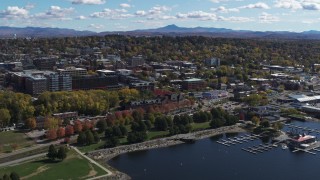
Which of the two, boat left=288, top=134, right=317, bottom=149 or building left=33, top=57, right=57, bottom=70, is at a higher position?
building left=33, top=57, right=57, bottom=70

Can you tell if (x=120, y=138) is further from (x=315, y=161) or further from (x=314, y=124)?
(x=314, y=124)

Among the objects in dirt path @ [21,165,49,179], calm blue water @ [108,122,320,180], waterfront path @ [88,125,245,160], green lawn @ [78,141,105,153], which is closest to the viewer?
dirt path @ [21,165,49,179]

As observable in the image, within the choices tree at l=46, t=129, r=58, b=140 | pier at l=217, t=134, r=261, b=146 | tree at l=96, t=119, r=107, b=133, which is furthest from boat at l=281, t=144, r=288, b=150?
tree at l=46, t=129, r=58, b=140

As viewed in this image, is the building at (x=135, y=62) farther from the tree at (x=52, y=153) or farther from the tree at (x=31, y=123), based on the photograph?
the tree at (x=52, y=153)

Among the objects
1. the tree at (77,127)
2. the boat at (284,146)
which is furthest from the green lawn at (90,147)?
the boat at (284,146)

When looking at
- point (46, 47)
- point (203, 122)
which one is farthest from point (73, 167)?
point (46, 47)

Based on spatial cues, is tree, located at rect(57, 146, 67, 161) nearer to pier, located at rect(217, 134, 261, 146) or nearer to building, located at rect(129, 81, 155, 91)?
pier, located at rect(217, 134, 261, 146)
